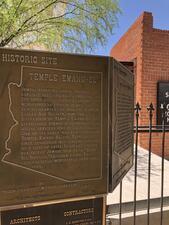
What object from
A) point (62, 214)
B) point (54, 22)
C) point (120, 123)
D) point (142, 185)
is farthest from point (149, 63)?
point (62, 214)

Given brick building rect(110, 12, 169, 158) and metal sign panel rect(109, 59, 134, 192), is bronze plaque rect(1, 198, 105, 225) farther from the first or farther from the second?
brick building rect(110, 12, 169, 158)

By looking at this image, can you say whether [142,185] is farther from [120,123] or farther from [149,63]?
[149,63]

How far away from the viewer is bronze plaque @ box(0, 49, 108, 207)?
5.95ft

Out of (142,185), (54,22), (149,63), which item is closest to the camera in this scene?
(142,185)

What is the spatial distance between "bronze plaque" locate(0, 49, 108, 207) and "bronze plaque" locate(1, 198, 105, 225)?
0.28 feet

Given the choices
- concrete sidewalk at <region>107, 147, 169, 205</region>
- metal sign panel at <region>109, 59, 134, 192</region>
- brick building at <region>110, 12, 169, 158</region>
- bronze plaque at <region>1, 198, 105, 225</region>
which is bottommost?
concrete sidewalk at <region>107, 147, 169, 205</region>

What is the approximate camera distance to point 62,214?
203 cm

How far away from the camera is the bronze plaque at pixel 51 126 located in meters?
1.81

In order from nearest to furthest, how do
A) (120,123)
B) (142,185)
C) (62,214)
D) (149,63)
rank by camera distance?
1. (62,214)
2. (120,123)
3. (142,185)
4. (149,63)

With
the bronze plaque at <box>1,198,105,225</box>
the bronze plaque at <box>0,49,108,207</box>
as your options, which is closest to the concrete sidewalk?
the bronze plaque at <box>1,198,105,225</box>

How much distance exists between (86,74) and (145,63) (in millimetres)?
7730

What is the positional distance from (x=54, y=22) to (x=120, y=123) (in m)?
5.80

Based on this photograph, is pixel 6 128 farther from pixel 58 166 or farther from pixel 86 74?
pixel 86 74

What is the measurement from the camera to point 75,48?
27.4 feet
